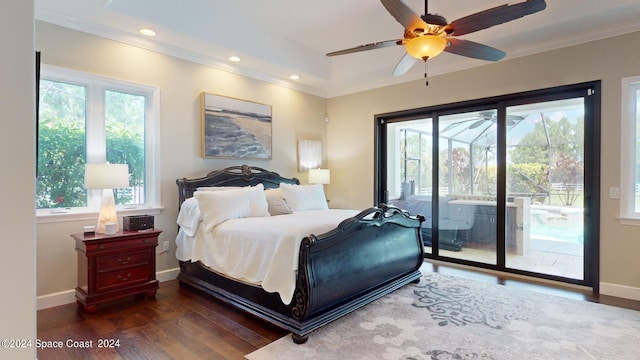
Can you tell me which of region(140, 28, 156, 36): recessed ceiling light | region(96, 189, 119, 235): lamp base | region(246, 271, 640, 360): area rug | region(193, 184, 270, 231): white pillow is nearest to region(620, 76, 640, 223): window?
region(246, 271, 640, 360): area rug

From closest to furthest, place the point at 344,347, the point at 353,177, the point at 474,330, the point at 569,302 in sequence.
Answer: the point at 344,347
the point at 474,330
the point at 569,302
the point at 353,177

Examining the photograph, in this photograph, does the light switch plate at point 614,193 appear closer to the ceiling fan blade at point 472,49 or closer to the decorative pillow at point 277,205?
the ceiling fan blade at point 472,49

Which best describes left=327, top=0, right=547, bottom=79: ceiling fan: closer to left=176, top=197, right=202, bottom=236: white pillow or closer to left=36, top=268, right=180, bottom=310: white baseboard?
left=176, top=197, right=202, bottom=236: white pillow

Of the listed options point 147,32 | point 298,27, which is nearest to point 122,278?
point 147,32

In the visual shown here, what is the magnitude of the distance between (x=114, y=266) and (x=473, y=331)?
3.36 meters

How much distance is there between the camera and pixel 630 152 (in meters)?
3.49

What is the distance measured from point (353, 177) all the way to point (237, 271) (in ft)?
11.3

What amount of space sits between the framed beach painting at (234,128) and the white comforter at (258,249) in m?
1.46

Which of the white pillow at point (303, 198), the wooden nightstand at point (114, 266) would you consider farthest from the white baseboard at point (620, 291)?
the wooden nightstand at point (114, 266)

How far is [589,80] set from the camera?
3.72 metres

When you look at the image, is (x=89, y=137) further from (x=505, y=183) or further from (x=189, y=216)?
(x=505, y=183)

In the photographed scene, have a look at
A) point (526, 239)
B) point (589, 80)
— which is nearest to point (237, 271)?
point (526, 239)

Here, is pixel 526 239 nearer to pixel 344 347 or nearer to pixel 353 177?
pixel 353 177

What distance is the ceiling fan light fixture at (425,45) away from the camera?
103 inches
